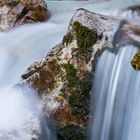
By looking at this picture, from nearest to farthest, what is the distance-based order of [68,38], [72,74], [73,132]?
[73,132] → [72,74] → [68,38]

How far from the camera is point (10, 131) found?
9.23 metres

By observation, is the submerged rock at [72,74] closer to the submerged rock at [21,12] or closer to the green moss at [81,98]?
the green moss at [81,98]

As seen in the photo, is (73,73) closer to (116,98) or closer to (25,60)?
(116,98)

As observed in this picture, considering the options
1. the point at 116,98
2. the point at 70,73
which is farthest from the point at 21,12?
the point at 116,98

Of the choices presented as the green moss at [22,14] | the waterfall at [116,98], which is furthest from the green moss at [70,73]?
the green moss at [22,14]

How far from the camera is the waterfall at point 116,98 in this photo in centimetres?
884

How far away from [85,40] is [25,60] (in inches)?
80.3

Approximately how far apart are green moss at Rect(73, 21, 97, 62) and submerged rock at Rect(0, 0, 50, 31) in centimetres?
355

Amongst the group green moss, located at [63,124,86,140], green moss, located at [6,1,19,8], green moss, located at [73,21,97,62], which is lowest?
green moss, located at [63,124,86,140]

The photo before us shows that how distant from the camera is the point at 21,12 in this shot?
13.5m

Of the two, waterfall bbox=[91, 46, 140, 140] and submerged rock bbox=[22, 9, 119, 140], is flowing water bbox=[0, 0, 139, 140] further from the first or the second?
submerged rock bbox=[22, 9, 119, 140]

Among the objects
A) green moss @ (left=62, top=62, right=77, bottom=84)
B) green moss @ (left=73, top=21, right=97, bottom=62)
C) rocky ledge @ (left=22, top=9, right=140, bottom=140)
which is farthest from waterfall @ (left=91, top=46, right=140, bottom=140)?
green moss @ (left=62, top=62, right=77, bottom=84)

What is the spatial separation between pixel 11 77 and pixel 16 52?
0.98m

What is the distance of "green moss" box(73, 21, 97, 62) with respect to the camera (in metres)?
9.77
